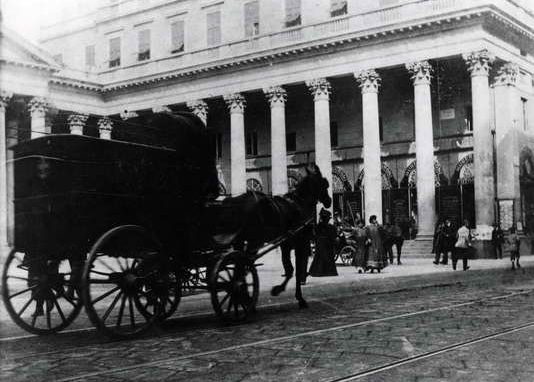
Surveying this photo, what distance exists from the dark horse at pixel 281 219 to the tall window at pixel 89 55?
36.6m

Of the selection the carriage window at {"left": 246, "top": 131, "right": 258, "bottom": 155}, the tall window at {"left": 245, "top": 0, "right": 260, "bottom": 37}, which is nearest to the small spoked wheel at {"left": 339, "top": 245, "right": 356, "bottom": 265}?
the tall window at {"left": 245, "top": 0, "right": 260, "bottom": 37}

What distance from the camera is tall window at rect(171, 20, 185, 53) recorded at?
39.5m

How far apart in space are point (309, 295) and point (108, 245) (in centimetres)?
613

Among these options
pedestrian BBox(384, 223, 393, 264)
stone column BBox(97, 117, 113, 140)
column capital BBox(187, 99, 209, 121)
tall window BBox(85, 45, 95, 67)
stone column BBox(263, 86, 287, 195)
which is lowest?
pedestrian BBox(384, 223, 393, 264)

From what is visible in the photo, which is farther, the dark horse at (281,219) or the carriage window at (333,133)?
the carriage window at (333,133)

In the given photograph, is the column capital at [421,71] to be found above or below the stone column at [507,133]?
above

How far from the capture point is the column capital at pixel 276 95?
34.1 m

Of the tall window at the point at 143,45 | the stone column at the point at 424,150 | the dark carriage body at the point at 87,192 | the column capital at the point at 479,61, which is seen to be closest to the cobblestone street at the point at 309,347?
the dark carriage body at the point at 87,192

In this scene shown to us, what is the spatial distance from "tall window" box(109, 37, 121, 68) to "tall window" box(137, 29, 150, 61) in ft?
5.52

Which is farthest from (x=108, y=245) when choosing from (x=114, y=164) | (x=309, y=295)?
(x=309, y=295)

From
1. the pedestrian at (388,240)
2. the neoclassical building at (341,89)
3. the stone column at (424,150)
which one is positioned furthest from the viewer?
the stone column at (424,150)

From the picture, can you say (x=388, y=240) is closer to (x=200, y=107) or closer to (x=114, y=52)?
(x=200, y=107)

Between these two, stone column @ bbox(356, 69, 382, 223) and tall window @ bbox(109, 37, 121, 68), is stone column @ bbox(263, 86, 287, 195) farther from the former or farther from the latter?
tall window @ bbox(109, 37, 121, 68)

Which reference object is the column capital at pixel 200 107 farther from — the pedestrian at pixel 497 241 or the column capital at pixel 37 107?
the pedestrian at pixel 497 241
